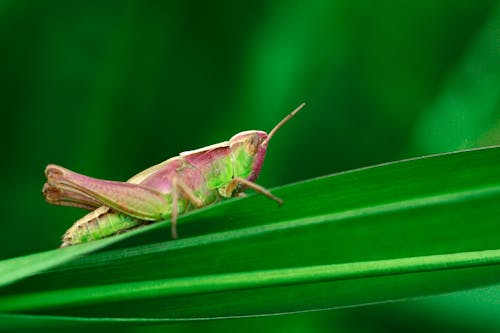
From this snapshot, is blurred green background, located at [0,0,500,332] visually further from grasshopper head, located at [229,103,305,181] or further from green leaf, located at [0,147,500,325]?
green leaf, located at [0,147,500,325]

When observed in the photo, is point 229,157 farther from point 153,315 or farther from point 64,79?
point 64,79

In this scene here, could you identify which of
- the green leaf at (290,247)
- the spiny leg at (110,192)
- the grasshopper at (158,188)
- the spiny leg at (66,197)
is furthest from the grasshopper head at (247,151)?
the green leaf at (290,247)

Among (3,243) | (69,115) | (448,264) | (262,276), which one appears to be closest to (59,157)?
(69,115)

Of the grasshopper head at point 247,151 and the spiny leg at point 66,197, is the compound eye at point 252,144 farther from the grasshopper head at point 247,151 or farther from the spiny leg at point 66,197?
the spiny leg at point 66,197

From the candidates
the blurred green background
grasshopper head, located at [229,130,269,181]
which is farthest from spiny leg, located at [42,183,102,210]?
the blurred green background

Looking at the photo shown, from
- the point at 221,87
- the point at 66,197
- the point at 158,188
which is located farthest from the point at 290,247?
the point at 221,87

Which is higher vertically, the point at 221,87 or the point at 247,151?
the point at 221,87

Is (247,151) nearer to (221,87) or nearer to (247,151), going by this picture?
(247,151)
